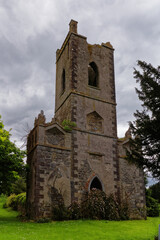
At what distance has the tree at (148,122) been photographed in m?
11.9

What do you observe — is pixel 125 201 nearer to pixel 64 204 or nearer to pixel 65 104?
pixel 64 204

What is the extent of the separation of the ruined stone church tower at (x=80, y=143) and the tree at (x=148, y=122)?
524cm

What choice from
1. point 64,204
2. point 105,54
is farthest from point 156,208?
point 105,54

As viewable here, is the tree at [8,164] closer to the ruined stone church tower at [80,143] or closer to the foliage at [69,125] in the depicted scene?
the ruined stone church tower at [80,143]

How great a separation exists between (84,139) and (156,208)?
30.7 feet

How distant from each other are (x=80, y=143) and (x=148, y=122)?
22.0 ft

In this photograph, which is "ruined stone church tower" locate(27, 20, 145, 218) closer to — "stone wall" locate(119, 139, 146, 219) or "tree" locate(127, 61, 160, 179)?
"stone wall" locate(119, 139, 146, 219)

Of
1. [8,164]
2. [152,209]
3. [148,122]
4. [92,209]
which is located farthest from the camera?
[152,209]

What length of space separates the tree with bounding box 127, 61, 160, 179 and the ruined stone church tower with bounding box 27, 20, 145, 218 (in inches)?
206

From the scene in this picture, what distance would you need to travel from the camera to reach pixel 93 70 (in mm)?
22406

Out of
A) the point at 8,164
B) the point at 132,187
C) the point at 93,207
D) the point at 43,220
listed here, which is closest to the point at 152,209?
the point at 132,187

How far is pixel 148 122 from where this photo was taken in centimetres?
1188

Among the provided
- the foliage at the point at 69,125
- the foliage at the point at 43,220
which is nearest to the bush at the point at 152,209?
the foliage at the point at 69,125

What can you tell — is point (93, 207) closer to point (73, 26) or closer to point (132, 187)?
point (132, 187)
